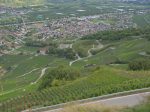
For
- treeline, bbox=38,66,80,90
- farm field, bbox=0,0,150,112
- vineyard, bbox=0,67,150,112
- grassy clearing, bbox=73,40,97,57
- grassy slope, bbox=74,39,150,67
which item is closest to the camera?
vineyard, bbox=0,67,150,112

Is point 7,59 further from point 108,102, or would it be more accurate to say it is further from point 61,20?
point 108,102

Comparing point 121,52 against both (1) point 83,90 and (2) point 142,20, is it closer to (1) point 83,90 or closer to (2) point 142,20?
(1) point 83,90

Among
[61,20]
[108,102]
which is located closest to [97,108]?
[108,102]

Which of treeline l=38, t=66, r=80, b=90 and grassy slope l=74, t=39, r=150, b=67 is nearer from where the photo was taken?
treeline l=38, t=66, r=80, b=90

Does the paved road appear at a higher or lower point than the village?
higher

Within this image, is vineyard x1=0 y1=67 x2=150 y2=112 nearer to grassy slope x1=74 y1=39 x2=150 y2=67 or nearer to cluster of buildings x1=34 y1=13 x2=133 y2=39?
grassy slope x1=74 y1=39 x2=150 y2=67

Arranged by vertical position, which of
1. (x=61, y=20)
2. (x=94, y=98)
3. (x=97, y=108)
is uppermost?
(x=97, y=108)

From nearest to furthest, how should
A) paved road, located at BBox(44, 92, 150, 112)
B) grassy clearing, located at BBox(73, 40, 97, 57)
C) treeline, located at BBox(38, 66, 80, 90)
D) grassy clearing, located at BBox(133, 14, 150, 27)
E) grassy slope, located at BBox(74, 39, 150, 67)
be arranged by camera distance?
paved road, located at BBox(44, 92, 150, 112) < treeline, located at BBox(38, 66, 80, 90) < grassy slope, located at BBox(74, 39, 150, 67) < grassy clearing, located at BBox(73, 40, 97, 57) < grassy clearing, located at BBox(133, 14, 150, 27)

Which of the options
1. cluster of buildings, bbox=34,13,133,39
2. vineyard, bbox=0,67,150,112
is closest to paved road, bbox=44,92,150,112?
vineyard, bbox=0,67,150,112
